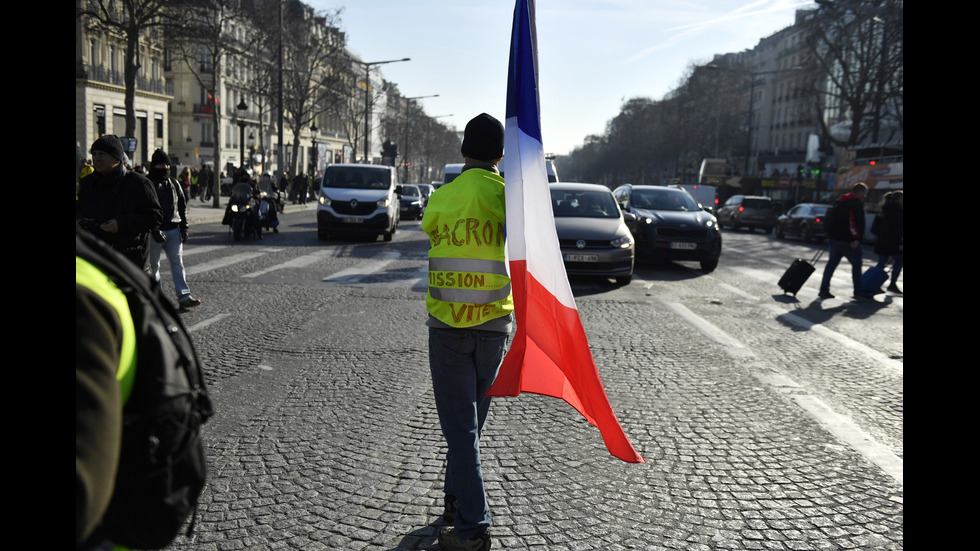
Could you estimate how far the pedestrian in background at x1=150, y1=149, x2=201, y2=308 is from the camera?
29.7ft

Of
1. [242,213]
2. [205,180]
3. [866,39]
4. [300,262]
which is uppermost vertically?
[866,39]

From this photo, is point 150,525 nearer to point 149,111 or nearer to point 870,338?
point 870,338

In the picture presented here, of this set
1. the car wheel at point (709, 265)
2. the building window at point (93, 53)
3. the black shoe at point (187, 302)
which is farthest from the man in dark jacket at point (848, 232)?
the building window at point (93, 53)

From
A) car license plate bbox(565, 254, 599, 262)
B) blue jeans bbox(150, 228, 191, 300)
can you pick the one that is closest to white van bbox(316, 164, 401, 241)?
car license plate bbox(565, 254, 599, 262)

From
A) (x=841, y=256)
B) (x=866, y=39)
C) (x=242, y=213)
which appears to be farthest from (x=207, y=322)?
(x=866, y=39)

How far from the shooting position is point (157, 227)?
6.70 meters

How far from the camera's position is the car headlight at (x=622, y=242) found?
12719mm

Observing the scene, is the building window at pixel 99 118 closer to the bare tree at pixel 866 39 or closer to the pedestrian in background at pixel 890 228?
the bare tree at pixel 866 39

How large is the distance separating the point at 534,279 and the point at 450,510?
1052mm

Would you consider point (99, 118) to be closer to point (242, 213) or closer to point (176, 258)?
point (242, 213)

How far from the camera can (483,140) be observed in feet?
10.9

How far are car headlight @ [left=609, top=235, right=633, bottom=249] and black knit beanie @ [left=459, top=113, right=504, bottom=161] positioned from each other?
A: 9.52 meters

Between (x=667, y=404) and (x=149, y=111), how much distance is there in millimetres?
55769
